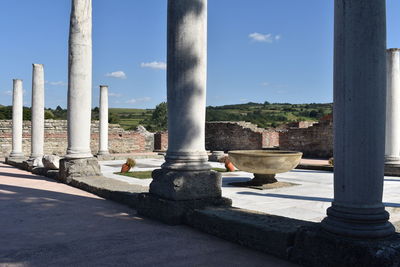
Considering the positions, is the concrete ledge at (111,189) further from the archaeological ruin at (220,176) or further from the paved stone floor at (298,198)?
the paved stone floor at (298,198)

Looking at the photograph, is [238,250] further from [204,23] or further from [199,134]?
[204,23]

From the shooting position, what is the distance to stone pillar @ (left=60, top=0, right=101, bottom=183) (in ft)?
30.5

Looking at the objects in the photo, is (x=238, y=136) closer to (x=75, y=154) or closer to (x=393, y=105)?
(x=393, y=105)

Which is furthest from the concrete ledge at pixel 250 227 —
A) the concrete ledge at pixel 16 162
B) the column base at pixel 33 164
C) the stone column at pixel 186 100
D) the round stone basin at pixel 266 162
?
the concrete ledge at pixel 16 162

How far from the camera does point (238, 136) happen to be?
25.5 metres

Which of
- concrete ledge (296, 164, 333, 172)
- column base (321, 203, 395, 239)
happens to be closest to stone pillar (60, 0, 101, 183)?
column base (321, 203, 395, 239)

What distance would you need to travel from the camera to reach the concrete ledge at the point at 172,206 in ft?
16.6

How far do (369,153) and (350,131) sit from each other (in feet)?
0.77

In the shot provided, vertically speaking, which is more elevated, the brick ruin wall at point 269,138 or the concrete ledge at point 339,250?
the brick ruin wall at point 269,138

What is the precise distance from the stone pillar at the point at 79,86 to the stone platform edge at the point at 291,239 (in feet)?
13.6

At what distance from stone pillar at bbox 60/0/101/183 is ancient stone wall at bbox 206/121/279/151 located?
15.8 m

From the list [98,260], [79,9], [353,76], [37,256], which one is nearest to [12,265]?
[37,256]

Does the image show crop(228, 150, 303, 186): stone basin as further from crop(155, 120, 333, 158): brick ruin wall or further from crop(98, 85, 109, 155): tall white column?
crop(98, 85, 109, 155): tall white column

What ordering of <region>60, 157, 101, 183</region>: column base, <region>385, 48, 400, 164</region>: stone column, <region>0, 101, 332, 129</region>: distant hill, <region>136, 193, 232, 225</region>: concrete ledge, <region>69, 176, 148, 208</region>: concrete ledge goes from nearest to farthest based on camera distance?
<region>136, 193, 232, 225</region>: concrete ledge < <region>69, 176, 148, 208</region>: concrete ledge < <region>60, 157, 101, 183</region>: column base < <region>385, 48, 400, 164</region>: stone column < <region>0, 101, 332, 129</region>: distant hill
